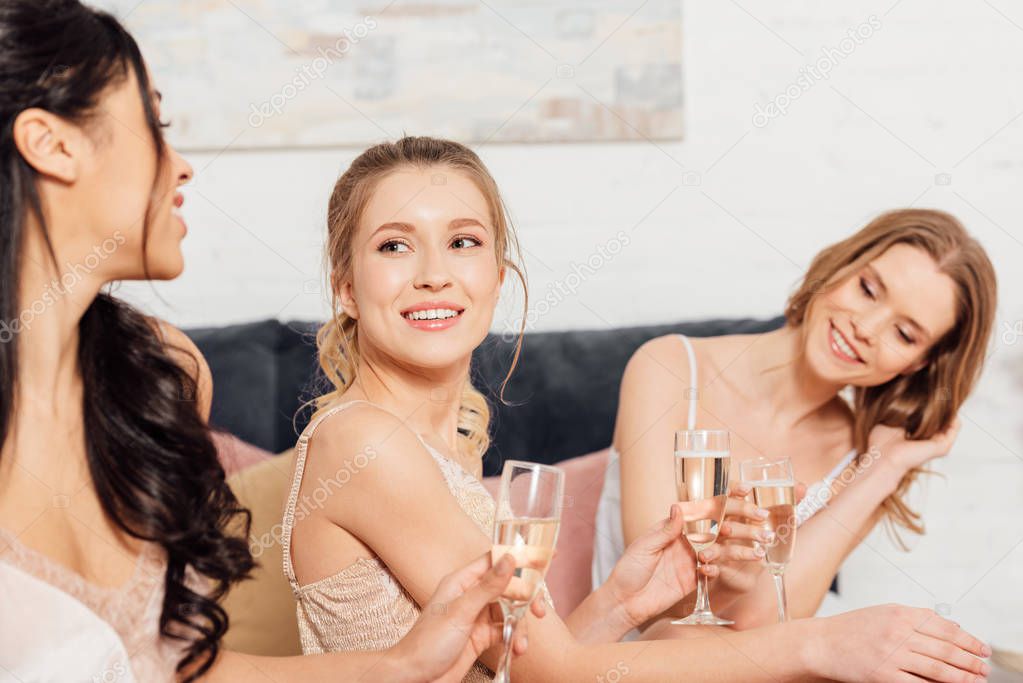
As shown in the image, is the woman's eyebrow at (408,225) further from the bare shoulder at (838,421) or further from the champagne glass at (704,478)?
the bare shoulder at (838,421)

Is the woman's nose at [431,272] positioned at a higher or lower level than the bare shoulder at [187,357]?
higher

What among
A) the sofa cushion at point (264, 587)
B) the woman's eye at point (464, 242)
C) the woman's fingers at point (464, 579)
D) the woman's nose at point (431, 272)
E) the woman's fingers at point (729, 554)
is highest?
the woman's eye at point (464, 242)

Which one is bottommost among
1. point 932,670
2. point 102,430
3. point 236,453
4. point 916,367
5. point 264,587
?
point 264,587

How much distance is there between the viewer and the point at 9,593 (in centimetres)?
142

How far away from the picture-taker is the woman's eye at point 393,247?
191 cm

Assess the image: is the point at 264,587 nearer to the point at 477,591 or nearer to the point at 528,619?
the point at 528,619

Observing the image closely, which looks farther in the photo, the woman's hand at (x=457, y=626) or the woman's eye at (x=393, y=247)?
the woman's eye at (x=393, y=247)

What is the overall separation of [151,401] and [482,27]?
218cm

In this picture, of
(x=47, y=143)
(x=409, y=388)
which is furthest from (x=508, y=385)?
(x=47, y=143)

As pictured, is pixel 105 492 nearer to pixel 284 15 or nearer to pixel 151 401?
pixel 151 401

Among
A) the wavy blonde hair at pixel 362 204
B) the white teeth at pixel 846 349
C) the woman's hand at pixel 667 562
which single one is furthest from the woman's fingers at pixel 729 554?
the white teeth at pixel 846 349

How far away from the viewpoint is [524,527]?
1361 millimetres

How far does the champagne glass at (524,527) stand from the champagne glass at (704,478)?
56 cm

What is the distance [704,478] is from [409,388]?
582 millimetres
